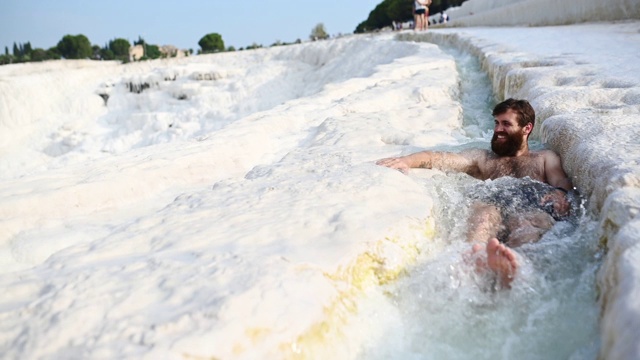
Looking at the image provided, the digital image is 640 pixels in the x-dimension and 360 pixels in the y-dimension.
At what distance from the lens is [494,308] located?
1.58 meters

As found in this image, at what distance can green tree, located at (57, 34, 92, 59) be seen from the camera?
139 feet

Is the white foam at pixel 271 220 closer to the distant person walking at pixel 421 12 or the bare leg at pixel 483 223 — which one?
the bare leg at pixel 483 223

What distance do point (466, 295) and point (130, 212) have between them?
1945mm

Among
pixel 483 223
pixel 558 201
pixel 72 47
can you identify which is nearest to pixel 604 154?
pixel 558 201

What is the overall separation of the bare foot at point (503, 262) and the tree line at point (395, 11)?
97.0 feet

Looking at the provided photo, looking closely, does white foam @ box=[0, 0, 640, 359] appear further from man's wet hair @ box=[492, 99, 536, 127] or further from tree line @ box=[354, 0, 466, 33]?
tree line @ box=[354, 0, 466, 33]

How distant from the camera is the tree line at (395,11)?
29.6 m

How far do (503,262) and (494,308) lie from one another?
165 millimetres

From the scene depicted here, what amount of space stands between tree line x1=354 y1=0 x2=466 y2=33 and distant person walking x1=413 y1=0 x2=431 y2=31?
51.4ft

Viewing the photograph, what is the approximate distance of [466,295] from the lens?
1631 millimetres

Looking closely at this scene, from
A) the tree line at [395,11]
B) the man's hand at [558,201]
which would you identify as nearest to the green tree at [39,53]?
the tree line at [395,11]

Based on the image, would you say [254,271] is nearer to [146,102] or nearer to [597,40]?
[597,40]

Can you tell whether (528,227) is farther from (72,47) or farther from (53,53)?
(72,47)

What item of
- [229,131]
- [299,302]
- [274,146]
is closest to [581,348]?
[299,302]
